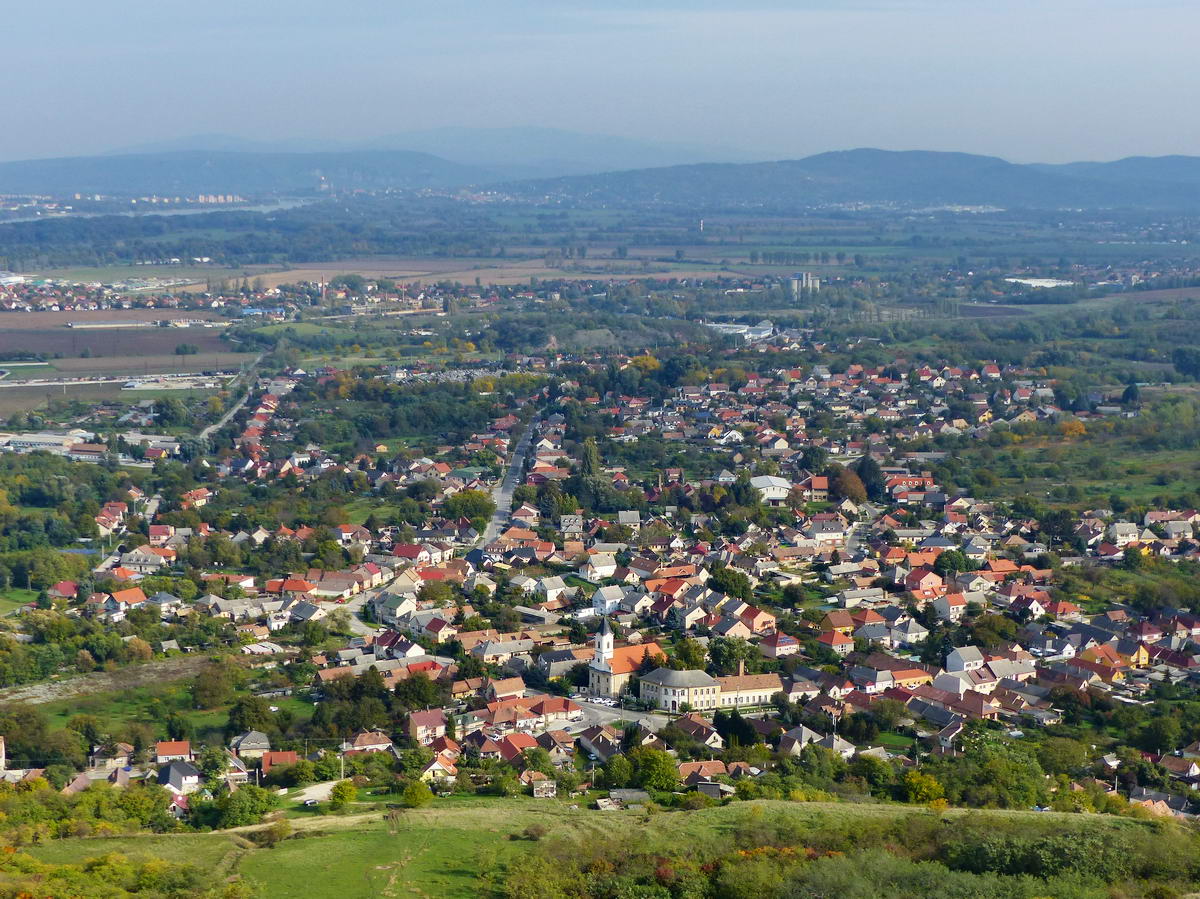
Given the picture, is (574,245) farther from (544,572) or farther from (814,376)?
(544,572)

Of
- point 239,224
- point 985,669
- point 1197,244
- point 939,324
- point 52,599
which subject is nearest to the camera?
point 985,669

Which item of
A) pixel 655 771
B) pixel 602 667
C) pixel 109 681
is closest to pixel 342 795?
pixel 655 771

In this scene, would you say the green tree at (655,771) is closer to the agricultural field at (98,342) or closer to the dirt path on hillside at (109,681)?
the dirt path on hillside at (109,681)

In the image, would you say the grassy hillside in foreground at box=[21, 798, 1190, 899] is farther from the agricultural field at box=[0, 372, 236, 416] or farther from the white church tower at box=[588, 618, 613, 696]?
the agricultural field at box=[0, 372, 236, 416]

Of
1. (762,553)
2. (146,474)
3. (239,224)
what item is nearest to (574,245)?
(239,224)

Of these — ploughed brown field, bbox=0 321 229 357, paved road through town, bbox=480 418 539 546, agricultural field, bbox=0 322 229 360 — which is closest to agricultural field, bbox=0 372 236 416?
agricultural field, bbox=0 322 229 360

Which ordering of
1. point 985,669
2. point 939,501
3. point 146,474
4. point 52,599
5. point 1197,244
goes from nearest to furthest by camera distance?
point 985,669
point 52,599
point 939,501
point 146,474
point 1197,244
